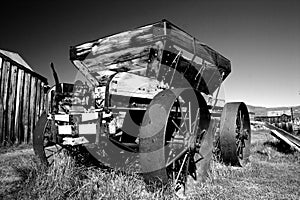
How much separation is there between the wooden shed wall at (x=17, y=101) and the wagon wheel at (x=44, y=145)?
474cm

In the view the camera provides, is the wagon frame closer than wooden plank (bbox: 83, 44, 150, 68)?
Yes

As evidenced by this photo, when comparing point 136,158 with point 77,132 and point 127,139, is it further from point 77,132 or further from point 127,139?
point 77,132

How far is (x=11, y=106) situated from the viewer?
868 cm

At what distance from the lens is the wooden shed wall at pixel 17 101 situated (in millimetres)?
8438

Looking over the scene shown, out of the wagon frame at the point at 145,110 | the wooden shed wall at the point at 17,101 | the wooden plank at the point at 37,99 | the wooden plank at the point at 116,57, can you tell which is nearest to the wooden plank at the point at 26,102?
the wooden shed wall at the point at 17,101

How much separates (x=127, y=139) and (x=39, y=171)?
5.08 feet

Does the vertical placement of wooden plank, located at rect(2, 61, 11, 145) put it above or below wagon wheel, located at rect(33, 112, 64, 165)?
above

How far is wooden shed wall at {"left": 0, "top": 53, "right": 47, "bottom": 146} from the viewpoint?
8.44 m

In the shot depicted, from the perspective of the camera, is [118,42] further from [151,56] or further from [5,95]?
[5,95]

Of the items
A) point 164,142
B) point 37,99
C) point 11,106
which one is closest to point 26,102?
point 37,99

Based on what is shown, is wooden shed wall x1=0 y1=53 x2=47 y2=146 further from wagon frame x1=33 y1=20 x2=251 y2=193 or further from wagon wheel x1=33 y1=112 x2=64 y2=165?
wagon frame x1=33 y1=20 x2=251 y2=193

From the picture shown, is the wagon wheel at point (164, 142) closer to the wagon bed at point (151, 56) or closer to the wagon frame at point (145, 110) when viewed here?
the wagon frame at point (145, 110)

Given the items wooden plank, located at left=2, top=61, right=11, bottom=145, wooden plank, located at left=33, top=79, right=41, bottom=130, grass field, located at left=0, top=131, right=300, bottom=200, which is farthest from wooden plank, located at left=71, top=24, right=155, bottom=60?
wooden plank, located at left=33, top=79, right=41, bottom=130

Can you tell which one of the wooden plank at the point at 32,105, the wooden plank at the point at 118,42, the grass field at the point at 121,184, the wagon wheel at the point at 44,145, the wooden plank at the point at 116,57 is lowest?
the grass field at the point at 121,184
